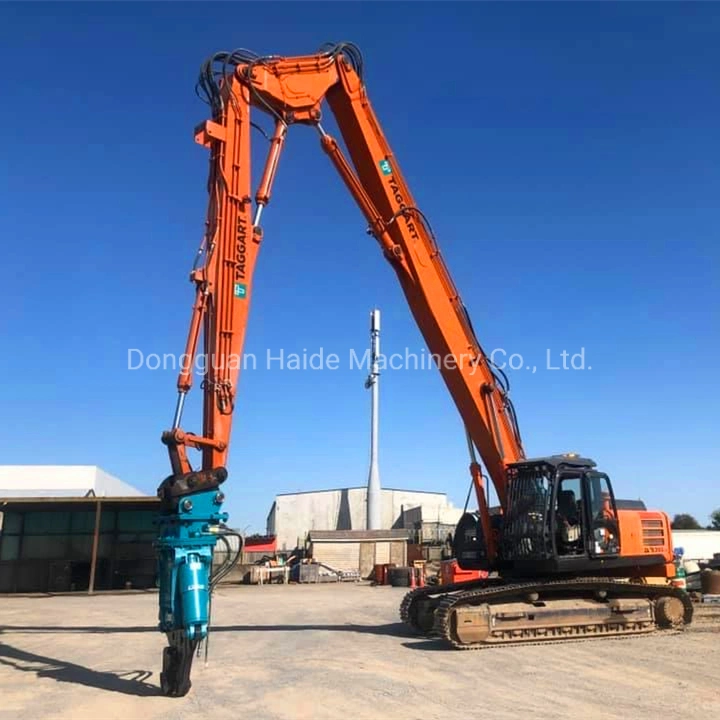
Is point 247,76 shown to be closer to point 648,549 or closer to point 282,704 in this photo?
point 282,704

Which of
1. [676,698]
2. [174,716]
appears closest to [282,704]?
[174,716]

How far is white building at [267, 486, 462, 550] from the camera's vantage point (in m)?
58.9

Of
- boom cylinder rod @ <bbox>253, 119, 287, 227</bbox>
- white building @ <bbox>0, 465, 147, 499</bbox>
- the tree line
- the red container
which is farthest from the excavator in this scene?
the tree line

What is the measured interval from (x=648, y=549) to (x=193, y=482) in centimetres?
962

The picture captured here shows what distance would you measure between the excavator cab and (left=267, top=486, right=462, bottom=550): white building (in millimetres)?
45641

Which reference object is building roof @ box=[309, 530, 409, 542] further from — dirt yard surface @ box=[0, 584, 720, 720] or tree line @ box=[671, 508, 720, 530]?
tree line @ box=[671, 508, 720, 530]

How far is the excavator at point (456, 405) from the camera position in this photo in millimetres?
10344

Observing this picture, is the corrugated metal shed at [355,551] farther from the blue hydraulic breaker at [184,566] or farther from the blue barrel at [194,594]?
the blue barrel at [194,594]

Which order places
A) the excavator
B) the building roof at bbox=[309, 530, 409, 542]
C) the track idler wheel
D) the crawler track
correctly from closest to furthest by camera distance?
the excavator < the crawler track < the track idler wheel < the building roof at bbox=[309, 530, 409, 542]

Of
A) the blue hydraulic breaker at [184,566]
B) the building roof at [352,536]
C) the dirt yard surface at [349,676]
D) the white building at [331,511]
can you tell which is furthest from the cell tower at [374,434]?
the blue hydraulic breaker at [184,566]

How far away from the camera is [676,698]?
8.31m

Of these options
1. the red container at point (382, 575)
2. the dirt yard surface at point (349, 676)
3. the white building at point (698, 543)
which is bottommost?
the dirt yard surface at point (349, 676)

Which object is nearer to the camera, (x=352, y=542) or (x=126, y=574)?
(x=126, y=574)

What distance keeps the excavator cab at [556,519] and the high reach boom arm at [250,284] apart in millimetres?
533
